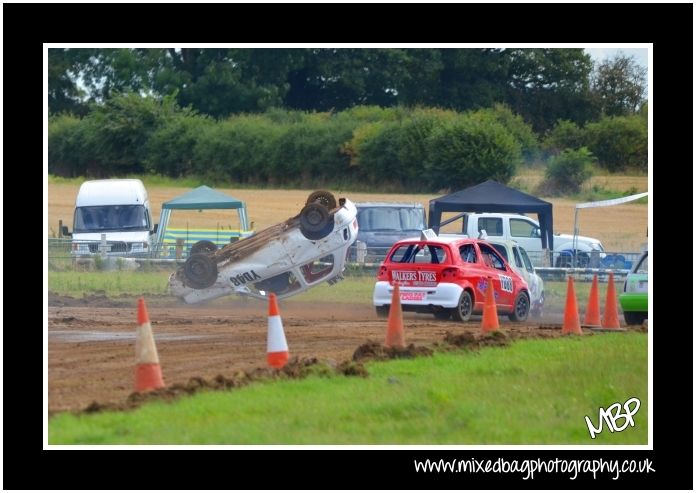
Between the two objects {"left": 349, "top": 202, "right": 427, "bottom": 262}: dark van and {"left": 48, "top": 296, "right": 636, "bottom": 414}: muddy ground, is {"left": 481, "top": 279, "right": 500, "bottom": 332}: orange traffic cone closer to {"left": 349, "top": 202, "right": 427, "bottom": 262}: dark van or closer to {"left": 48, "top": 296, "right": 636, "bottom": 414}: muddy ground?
{"left": 48, "top": 296, "right": 636, "bottom": 414}: muddy ground

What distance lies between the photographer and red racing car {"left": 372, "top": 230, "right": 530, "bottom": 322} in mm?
20641

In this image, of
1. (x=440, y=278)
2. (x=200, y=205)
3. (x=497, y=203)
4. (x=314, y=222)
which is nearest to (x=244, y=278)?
(x=314, y=222)

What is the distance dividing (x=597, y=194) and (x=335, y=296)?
21.8m

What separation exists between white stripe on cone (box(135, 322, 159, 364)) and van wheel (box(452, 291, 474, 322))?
30.2ft

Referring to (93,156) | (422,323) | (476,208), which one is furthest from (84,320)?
(93,156)

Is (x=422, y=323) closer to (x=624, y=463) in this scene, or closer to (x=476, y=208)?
(x=624, y=463)

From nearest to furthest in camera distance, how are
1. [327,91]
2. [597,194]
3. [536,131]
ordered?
[597,194] < [536,131] < [327,91]

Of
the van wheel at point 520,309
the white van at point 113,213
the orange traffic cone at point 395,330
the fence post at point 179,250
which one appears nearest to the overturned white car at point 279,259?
the van wheel at point 520,309

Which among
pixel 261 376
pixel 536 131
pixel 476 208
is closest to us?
pixel 261 376

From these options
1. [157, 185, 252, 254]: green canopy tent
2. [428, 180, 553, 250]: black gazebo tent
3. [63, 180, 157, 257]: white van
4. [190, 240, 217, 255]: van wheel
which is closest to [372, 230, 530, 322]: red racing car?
[190, 240, 217, 255]: van wheel

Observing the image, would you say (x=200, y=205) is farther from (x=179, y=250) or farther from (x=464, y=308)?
(x=464, y=308)

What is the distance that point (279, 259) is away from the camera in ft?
76.7

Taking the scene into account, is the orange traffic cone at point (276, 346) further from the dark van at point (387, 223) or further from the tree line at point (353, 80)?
the tree line at point (353, 80)

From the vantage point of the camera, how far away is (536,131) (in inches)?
2168
